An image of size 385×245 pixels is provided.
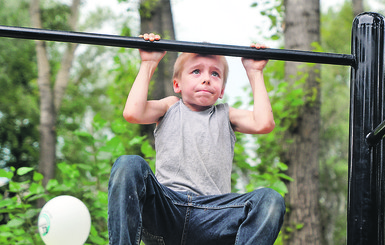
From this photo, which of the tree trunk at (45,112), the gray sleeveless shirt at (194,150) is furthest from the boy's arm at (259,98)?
the tree trunk at (45,112)

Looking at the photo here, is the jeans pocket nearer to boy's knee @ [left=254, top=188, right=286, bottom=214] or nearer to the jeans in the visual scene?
the jeans

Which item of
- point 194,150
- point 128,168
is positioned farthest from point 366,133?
point 128,168

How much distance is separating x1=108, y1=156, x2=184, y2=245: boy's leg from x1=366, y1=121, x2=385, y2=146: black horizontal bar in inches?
25.0

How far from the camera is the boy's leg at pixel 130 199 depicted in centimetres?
107

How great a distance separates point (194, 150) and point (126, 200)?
1.47 feet

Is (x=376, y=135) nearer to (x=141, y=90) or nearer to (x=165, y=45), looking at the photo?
(x=165, y=45)

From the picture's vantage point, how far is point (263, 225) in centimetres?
117

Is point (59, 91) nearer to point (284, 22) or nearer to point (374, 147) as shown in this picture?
point (284, 22)

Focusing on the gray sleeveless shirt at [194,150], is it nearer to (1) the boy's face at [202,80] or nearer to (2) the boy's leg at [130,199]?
(1) the boy's face at [202,80]

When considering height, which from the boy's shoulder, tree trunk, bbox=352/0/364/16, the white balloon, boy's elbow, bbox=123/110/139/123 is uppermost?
tree trunk, bbox=352/0/364/16

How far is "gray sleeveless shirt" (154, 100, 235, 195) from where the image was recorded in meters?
1.45

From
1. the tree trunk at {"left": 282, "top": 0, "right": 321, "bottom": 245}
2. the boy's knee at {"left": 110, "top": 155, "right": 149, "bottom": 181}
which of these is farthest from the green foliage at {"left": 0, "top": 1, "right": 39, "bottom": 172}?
the boy's knee at {"left": 110, "top": 155, "right": 149, "bottom": 181}

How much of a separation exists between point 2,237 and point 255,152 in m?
2.06

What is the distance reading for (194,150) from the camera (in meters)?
1.49
